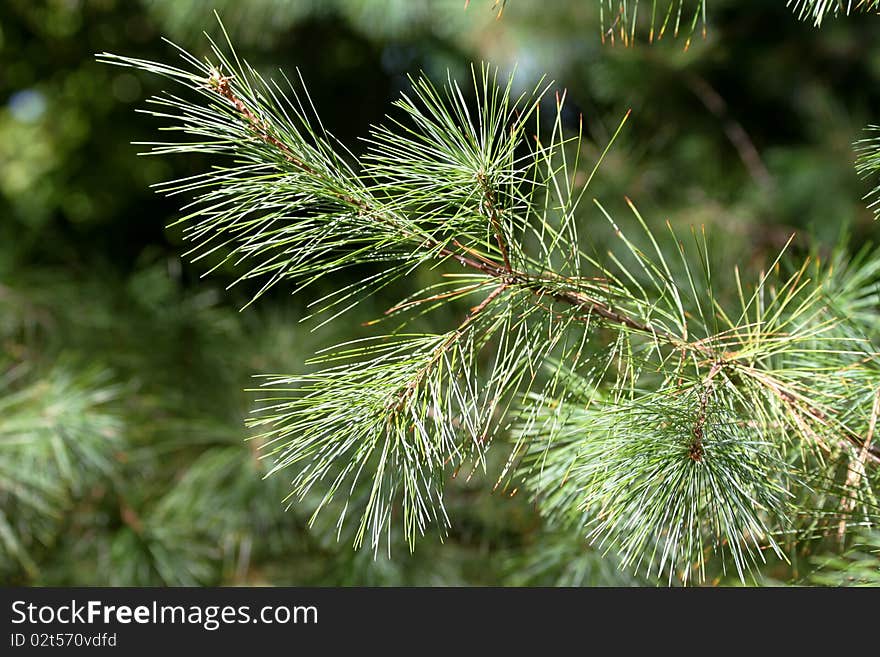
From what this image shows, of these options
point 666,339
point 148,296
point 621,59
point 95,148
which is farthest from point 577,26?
point 95,148

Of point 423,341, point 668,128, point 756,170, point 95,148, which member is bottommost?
point 423,341

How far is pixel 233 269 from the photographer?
175 centimetres

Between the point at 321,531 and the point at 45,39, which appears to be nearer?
the point at 321,531

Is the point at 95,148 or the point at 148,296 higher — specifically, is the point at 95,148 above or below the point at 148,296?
above

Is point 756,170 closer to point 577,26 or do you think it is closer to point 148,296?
point 577,26

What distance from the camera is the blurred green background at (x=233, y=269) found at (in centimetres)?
108

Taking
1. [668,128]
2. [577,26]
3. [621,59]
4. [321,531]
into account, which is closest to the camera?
[321,531]

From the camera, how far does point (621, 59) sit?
151 centimetres

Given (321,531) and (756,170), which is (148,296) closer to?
(321,531)

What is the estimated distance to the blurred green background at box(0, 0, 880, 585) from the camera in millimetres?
1080

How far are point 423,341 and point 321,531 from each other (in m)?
0.75
